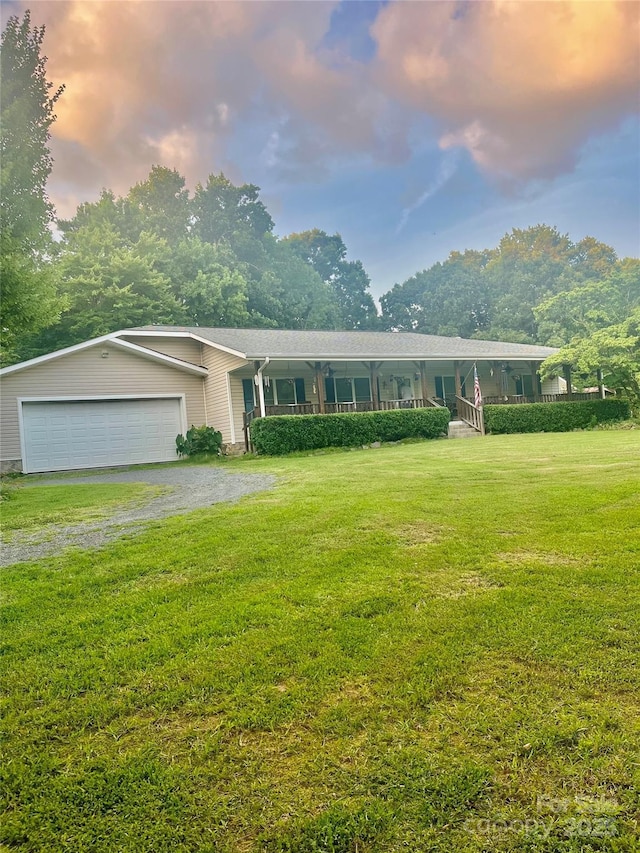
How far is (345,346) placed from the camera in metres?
18.2

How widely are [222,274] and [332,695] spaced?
96.9 ft

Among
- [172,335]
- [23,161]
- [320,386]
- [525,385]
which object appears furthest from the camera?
[525,385]

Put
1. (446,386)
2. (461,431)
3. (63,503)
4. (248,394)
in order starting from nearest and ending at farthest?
1. (63,503)
2. (248,394)
3. (461,431)
4. (446,386)

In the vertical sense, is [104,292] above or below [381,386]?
above

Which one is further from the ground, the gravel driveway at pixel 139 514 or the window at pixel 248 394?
the window at pixel 248 394

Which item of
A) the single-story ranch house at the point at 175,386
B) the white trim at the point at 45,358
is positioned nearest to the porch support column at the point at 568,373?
the single-story ranch house at the point at 175,386

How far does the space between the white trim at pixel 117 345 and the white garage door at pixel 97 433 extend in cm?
111

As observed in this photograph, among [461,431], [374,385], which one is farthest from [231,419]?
[461,431]

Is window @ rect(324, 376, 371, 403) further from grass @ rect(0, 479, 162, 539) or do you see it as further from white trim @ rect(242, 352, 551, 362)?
grass @ rect(0, 479, 162, 539)

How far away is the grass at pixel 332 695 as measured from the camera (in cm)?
146

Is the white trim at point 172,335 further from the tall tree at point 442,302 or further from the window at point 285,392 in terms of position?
the tall tree at point 442,302

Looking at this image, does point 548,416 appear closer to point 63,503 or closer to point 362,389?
point 362,389

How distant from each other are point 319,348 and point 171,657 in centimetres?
1510

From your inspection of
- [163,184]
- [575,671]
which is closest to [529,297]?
[163,184]
